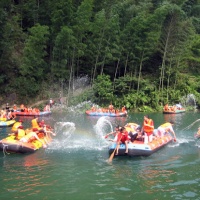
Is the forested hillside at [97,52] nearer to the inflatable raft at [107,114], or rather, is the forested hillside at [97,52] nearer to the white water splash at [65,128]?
the inflatable raft at [107,114]

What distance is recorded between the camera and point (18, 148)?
12.6m

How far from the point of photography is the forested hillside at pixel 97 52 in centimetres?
3008

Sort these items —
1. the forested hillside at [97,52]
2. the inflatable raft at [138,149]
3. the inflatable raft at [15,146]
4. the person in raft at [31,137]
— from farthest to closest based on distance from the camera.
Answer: the forested hillside at [97,52], the person in raft at [31,137], the inflatable raft at [15,146], the inflatable raft at [138,149]

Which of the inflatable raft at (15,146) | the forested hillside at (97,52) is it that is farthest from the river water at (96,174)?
the forested hillside at (97,52)

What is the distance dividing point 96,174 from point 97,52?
22.4 meters

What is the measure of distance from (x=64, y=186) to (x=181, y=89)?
87.8ft

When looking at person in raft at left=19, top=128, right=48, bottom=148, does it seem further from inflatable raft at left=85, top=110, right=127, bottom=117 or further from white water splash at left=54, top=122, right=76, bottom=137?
inflatable raft at left=85, top=110, right=127, bottom=117

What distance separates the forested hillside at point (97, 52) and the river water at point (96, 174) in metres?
16.6

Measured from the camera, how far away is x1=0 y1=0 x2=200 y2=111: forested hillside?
98.7 feet

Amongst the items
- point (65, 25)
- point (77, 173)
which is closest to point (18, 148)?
point (77, 173)

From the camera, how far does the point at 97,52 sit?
31.4 meters

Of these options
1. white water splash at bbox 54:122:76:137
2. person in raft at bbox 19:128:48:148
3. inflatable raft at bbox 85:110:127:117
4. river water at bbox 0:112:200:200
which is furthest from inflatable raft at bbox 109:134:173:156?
inflatable raft at bbox 85:110:127:117

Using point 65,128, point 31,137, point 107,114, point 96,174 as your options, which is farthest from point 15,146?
point 107,114

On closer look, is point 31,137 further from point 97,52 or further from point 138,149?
point 97,52
